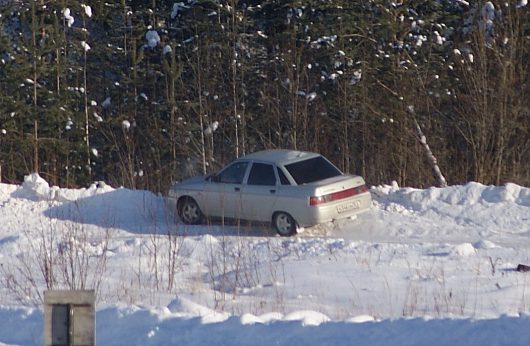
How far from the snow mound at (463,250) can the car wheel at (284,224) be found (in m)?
3.34

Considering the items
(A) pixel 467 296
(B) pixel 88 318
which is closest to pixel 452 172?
(A) pixel 467 296

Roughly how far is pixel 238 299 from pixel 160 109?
16.5 meters

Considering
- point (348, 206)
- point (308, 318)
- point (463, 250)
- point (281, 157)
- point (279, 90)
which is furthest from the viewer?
point (279, 90)

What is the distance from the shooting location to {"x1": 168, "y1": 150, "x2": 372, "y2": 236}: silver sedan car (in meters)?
17.2

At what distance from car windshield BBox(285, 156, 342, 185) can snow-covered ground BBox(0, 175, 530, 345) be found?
913 millimetres

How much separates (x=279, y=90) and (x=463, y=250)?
1272 centimetres

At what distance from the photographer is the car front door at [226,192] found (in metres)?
18.2

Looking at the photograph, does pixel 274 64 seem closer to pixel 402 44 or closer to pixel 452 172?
pixel 402 44

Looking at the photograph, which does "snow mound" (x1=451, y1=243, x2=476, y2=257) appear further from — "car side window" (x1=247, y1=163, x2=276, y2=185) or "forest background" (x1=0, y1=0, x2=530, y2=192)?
"forest background" (x1=0, y1=0, x2=530, y2=192)

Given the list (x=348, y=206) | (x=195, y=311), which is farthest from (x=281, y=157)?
(x=195, y=311)

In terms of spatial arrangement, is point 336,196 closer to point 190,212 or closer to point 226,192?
point 226,192

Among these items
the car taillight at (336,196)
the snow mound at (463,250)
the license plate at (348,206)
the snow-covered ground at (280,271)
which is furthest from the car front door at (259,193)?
the snow mound at (463,250)

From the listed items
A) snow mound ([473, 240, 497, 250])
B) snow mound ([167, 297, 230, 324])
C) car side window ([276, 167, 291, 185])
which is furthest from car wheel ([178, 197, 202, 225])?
snow mound ([167, 297, 230, 324])

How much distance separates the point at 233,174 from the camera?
1838cm
